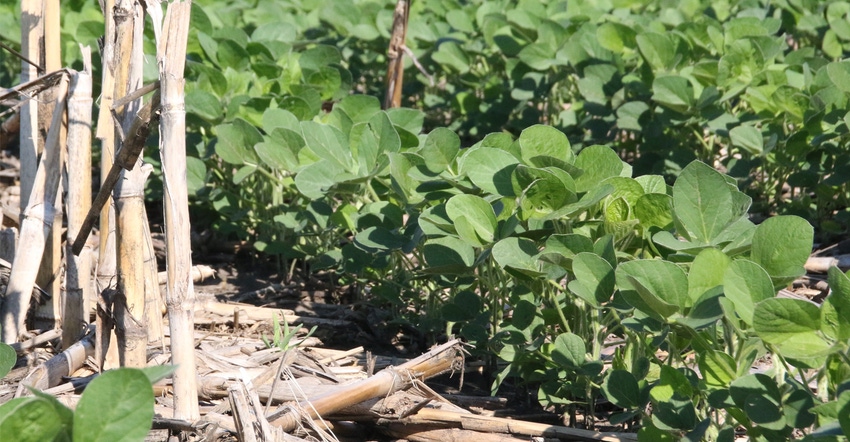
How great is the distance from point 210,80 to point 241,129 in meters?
0.36

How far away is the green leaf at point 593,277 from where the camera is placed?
1.33 m

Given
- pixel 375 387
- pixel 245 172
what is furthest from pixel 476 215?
pixel 245 172

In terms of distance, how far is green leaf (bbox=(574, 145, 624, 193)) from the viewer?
1527 millimetres

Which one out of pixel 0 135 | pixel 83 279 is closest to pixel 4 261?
pixel 83 279

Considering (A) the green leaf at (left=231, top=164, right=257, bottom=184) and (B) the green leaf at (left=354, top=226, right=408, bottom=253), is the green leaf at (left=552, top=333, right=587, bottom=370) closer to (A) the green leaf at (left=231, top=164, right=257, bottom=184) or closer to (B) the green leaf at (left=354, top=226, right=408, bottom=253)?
(B) the green leaf at (left=354, top=226, right=408, bottom=253)

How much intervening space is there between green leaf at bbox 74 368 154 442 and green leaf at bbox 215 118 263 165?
4.65 ft

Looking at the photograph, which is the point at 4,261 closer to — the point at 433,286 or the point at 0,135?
the point at 0,135

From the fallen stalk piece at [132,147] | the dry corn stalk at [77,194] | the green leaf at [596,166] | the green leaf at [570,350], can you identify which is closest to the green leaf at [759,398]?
the green leaf at [570,350]

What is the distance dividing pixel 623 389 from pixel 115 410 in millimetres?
803

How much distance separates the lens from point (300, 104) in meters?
2.52

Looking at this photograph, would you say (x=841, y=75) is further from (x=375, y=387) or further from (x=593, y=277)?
(x=375, y=387)

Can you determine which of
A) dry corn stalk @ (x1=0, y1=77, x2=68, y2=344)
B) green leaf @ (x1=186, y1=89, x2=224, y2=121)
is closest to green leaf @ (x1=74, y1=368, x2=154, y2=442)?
dry corn stalk @ (x1=0, y1=77, x2=68, y2=344)

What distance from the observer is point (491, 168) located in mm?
1581

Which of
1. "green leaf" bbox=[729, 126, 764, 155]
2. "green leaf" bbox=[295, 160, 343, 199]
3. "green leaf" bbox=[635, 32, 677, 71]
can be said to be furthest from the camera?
"green leaf" bbox=[635, 32, 677, 71]
